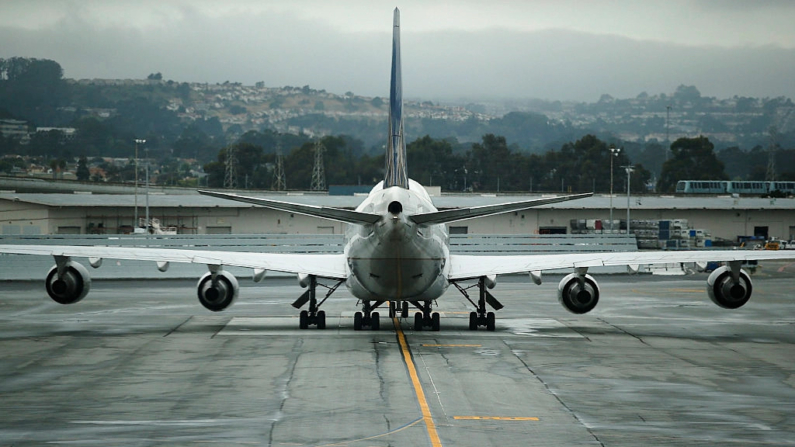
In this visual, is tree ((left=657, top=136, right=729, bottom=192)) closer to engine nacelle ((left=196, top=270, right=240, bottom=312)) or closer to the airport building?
the airport building

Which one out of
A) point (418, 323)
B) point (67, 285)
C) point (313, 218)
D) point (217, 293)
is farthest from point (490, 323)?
point (313, 218)

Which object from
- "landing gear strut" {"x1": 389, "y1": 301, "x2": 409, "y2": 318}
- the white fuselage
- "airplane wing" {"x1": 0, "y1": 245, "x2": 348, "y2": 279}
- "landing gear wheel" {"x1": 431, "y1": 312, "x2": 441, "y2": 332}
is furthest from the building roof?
the white fuselage

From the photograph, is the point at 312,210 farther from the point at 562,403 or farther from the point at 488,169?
the point at 488,169

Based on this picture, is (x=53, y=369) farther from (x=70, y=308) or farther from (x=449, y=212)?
(x=70, y=308)

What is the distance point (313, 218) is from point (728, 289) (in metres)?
49.1

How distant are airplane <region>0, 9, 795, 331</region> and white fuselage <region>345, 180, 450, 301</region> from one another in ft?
0.10

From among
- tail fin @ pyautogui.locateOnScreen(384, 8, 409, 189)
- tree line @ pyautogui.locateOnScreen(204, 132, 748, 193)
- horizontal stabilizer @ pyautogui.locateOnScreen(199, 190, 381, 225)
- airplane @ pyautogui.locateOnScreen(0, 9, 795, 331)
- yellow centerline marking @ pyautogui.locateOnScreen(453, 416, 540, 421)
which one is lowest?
yellow centerline marking @ pyautogui.locateOnScreen(453, 416, 540, 421)

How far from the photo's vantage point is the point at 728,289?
109 feet

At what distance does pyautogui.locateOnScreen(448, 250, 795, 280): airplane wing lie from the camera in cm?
3281

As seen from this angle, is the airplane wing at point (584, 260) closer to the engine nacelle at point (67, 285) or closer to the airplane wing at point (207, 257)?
the airplane wing at point (207, 257)

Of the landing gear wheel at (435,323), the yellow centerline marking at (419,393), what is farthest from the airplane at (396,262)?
the yellow centerline marking at (419,393)

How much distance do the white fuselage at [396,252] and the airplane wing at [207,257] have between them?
3.54 metres

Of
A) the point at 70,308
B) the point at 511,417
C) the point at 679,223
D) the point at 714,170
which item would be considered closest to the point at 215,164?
the point at 714,170

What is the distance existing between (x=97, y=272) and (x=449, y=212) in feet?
136
